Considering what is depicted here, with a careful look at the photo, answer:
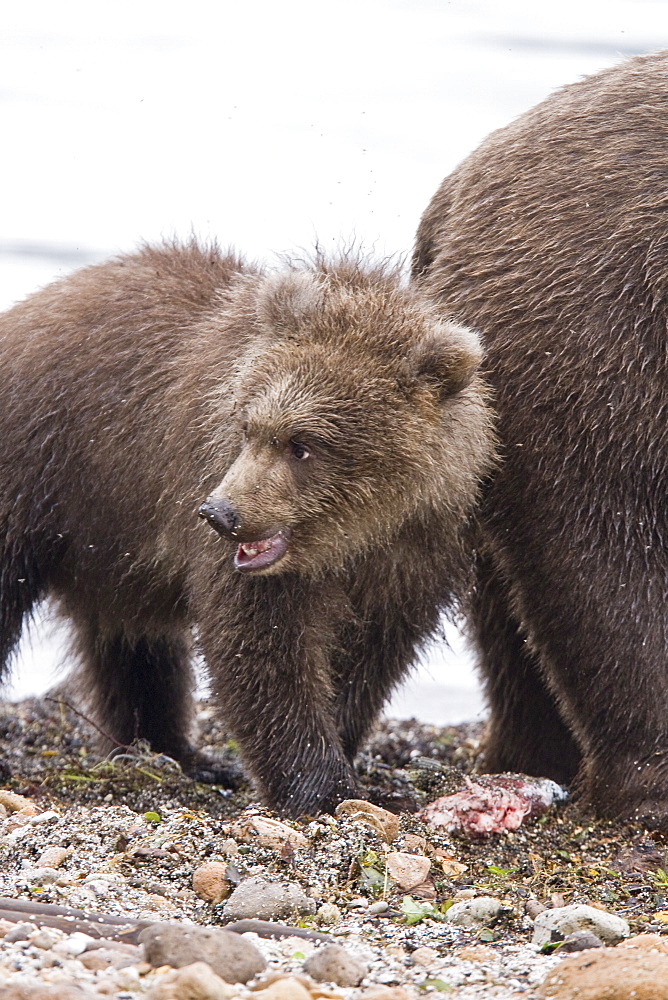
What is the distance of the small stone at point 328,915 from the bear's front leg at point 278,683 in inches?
44.2

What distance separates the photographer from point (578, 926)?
4.69 meters

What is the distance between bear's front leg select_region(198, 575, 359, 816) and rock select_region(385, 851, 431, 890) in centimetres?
72

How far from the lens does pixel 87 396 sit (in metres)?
6.88

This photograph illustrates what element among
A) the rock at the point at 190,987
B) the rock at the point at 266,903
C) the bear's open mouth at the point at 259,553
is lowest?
the rock at the point at 266,903

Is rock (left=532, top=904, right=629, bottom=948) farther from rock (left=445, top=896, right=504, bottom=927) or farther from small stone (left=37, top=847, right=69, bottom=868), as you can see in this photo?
small stone (left=37, top=847, right=69, bottom=868)

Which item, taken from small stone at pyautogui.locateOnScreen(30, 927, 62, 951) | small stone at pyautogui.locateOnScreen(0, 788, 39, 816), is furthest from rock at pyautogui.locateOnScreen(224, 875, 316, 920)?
small stone at pyautogui.locateOnScreen(0, 788, 39, 816)

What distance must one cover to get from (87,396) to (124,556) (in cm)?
75

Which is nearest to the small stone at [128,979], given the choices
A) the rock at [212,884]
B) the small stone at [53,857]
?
the rock at [212,884]

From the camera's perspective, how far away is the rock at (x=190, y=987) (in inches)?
141

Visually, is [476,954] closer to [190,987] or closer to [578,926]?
[578,926]

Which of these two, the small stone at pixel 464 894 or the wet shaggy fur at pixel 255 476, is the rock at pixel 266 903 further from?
the wet shaggy fur at pixel 255 476

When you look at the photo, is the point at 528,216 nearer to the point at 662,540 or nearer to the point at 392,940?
the point at 662,540

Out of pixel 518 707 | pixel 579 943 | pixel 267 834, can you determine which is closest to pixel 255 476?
pixel 267 834

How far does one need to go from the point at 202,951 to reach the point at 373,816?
206 centimetres
